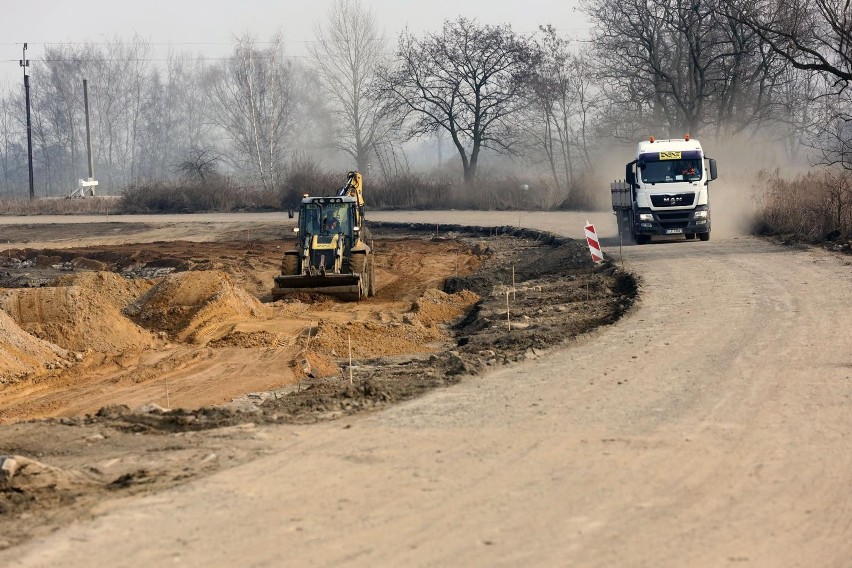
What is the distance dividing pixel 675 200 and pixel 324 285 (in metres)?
10.7

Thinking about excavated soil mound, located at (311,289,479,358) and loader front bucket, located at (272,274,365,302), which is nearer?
excavated soil mound, located at (311,289,479,358)

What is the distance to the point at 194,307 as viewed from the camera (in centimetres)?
2036

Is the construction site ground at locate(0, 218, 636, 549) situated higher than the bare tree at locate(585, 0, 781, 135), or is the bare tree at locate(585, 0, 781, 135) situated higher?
the bare tree at locate(585, 0, 781, 135)

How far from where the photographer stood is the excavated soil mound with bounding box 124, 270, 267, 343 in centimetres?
1952

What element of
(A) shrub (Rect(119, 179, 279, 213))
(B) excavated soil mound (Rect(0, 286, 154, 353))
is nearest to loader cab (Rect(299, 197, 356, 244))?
(B) excavated soil mound (Rect(0, 286, 154, 353))

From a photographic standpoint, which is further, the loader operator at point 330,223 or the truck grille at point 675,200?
the truck grille at point 675,200

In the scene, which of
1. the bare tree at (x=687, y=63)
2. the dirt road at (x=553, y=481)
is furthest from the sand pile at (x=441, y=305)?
the bare tree at (x=687, y=63)


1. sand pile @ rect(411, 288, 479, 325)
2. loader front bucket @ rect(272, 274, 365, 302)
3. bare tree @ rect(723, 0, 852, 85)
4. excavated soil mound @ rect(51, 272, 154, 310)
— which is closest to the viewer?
sand pile @ rect(411, 288, 479, 325)

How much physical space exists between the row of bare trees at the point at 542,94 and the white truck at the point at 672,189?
12.3 feet

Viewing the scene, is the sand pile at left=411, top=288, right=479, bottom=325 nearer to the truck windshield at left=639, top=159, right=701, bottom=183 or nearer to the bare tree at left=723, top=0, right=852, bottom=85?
the truck windshield at left=639, top=159, right=701, bottom=183

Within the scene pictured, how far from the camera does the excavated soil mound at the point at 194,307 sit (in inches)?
768

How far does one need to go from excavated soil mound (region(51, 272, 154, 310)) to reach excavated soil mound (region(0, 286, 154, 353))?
2.97m

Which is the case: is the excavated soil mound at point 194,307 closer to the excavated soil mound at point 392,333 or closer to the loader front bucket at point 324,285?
the excavated soil mound at point 392,333

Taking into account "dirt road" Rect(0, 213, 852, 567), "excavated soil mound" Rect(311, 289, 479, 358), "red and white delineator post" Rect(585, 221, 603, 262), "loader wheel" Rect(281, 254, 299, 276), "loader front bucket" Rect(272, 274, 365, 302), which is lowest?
"excavated soil mound" Rect(311, 289, 479, 358)
